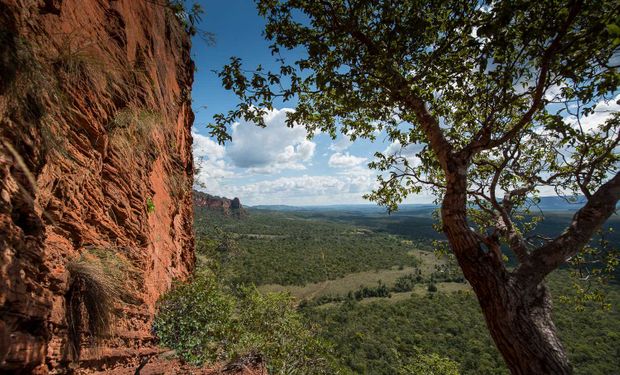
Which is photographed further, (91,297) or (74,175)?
(74,175)

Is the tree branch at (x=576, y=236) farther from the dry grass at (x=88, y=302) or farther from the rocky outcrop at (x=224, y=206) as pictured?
the rocky outcrop at (x=224, y=206)

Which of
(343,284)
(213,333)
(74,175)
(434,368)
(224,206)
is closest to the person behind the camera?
(74,175)

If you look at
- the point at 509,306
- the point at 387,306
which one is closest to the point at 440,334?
the point at 387,306

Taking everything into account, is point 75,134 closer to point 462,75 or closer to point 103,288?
point 103,288

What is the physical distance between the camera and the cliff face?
253 centimetres

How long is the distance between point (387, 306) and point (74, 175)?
200 feet

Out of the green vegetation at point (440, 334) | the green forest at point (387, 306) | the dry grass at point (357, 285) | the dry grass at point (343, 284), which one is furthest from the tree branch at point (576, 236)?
the dry grass at point (343, 284)

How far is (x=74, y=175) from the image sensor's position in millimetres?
3930

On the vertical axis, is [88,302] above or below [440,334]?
above

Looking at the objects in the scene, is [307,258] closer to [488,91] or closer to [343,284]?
[343,284]

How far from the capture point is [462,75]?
187 inches

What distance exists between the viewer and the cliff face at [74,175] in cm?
253

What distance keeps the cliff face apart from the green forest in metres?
8.93

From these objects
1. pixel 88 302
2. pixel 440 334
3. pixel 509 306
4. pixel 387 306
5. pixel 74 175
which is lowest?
pixel 387 306
